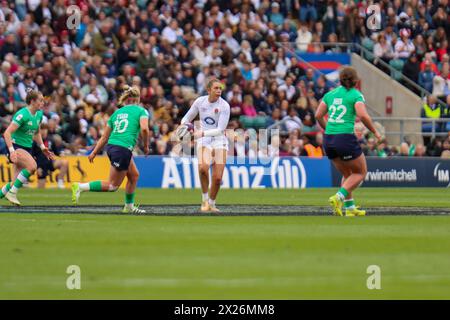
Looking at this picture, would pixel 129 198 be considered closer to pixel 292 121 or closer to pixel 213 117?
pixel 213 117

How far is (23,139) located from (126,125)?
3266 mm

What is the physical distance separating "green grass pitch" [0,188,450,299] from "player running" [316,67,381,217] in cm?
76

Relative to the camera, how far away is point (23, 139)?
2181 cm

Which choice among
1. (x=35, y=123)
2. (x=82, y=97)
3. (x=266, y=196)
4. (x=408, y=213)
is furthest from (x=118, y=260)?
(x=82, y=97)

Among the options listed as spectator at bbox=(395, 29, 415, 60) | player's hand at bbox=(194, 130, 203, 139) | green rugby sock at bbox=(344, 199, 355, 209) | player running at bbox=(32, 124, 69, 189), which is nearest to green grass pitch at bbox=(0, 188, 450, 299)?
green rugby sock at bbox=(344, 199, 355, 209)

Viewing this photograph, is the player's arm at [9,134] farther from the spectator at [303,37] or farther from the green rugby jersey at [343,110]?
the spectator at [303,37]

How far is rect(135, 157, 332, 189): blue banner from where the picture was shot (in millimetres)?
32500

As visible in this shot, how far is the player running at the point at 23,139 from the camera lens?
21.5m

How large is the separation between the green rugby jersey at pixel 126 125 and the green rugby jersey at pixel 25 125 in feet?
9.09

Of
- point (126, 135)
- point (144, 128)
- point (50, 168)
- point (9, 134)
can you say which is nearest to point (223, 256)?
point (144, 128)

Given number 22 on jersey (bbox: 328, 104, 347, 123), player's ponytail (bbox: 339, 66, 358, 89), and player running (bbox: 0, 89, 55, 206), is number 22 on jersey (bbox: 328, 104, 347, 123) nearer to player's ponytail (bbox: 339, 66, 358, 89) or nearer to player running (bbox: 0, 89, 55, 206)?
player's ponytail (bbox: 339, 66, 358, 89)

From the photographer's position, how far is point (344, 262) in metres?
12.1
